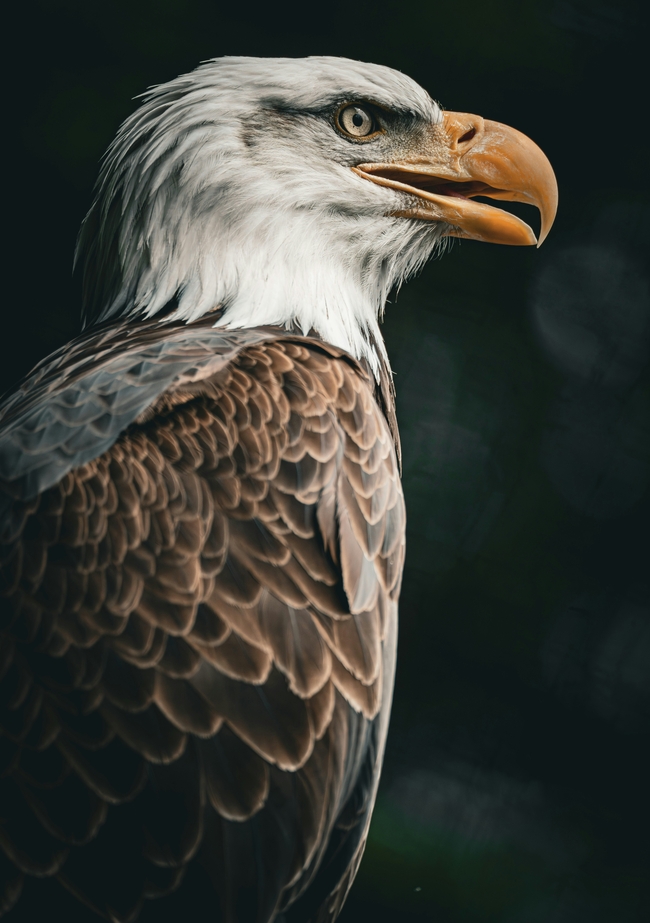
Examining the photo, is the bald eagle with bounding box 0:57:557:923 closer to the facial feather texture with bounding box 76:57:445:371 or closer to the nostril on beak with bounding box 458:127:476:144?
the facial feather texture with bounding box 76:57:445:371

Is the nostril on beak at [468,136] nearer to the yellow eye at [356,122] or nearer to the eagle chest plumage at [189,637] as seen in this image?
the yellow eye at [356,122]

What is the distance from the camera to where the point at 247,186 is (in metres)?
1.01

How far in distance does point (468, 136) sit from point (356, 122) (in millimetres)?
160

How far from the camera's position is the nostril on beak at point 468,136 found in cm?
110

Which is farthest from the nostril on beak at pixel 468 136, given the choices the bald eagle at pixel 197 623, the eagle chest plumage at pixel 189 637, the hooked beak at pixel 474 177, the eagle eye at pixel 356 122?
the eagle chest plumage at pixel 189 637

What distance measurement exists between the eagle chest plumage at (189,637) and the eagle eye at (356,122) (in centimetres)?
40

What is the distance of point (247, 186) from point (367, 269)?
0.21m

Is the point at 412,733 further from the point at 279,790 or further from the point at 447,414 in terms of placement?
the point at 279,790

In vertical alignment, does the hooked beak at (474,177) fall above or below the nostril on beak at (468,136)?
below

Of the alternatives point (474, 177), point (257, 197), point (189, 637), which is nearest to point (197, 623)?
point (189, 637)

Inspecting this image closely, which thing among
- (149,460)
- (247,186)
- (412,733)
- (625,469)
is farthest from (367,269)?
(412,733)

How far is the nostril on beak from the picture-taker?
110 centimetres

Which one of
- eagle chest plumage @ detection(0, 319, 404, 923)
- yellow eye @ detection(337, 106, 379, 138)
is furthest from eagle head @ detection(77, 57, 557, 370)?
eagle chest plumage @ detection(0, 319, 404, 923)

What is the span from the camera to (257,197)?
102cm
